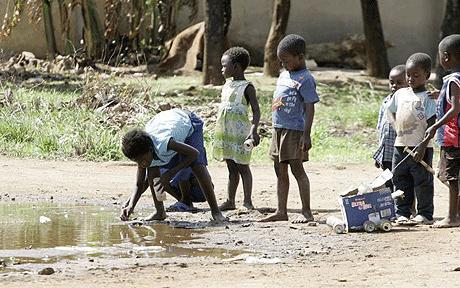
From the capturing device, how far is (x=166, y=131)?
821 centimetres

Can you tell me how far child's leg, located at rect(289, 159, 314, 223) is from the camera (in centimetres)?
825

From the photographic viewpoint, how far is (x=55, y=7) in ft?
70.3

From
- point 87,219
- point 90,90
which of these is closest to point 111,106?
point 90,90

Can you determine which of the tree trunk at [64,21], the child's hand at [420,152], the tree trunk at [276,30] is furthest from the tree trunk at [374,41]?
the child's hand at [420,152]

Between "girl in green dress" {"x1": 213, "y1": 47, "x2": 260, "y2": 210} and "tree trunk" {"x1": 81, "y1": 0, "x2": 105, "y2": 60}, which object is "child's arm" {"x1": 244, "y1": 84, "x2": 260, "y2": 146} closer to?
"girl in green dress" {"x1": 213, "y1": 47, "x2": 260, "y2": 210}

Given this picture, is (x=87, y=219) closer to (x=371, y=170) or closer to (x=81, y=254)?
(x=81, y=254)

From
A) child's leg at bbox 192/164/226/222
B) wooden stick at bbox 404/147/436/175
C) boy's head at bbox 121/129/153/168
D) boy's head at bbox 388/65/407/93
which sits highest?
boy's head at bbox 388/65/407/93

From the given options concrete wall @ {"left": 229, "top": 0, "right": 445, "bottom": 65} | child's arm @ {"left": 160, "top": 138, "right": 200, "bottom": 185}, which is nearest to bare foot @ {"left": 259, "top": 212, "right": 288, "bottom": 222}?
child's arm @ {"left": 160, "top": 138, "right": 200, "bottom": 185}

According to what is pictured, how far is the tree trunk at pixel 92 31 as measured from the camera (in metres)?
A: 20.1

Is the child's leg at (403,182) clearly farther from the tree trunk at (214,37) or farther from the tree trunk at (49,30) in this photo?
the tree trunk at (49,30)

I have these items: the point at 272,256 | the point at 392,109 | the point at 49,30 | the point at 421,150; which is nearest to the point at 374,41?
the point at 49,30

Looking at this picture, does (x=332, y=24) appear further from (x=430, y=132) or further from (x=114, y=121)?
(x=430, y=132)

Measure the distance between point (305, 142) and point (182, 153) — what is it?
965mm

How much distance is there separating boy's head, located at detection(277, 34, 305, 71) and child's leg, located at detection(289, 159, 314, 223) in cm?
75
